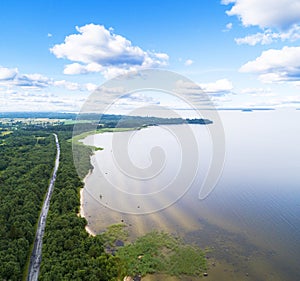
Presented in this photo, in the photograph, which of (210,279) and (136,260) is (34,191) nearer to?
(136,260)

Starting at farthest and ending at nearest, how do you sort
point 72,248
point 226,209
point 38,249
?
1. point 226,209
2. point 38,249
3. point 72,248

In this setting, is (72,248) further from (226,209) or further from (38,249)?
(226,209)

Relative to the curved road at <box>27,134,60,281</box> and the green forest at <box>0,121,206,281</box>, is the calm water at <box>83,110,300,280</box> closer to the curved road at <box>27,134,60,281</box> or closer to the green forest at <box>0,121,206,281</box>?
the green forest at <box>0,121,206,281</box>

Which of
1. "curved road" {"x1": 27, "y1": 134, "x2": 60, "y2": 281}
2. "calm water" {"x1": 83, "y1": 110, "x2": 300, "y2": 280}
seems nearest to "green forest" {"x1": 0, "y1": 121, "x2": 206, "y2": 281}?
"curved road" {"x1": 27, "y1": 134, "x2": 60, "y2": 281}

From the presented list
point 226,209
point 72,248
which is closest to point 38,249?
point 72,248

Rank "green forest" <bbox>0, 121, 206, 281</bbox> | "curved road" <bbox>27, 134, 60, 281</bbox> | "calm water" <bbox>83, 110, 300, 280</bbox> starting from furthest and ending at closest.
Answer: "calm water" <bbox>83, 110, 300, 280</bbox> → "curved road" <bbox>27, 134, 60, 281</bbox> → "green forest" <bbox>0, 121, 206, 281</bbox>

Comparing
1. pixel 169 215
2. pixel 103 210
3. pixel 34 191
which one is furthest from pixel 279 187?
pixel 34 191

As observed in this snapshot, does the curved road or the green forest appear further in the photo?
the curved road

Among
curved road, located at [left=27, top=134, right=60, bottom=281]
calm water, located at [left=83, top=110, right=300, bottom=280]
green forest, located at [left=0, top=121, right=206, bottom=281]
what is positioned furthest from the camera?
calm water, located at [left=83, top=110, right=300, bottom=280]
